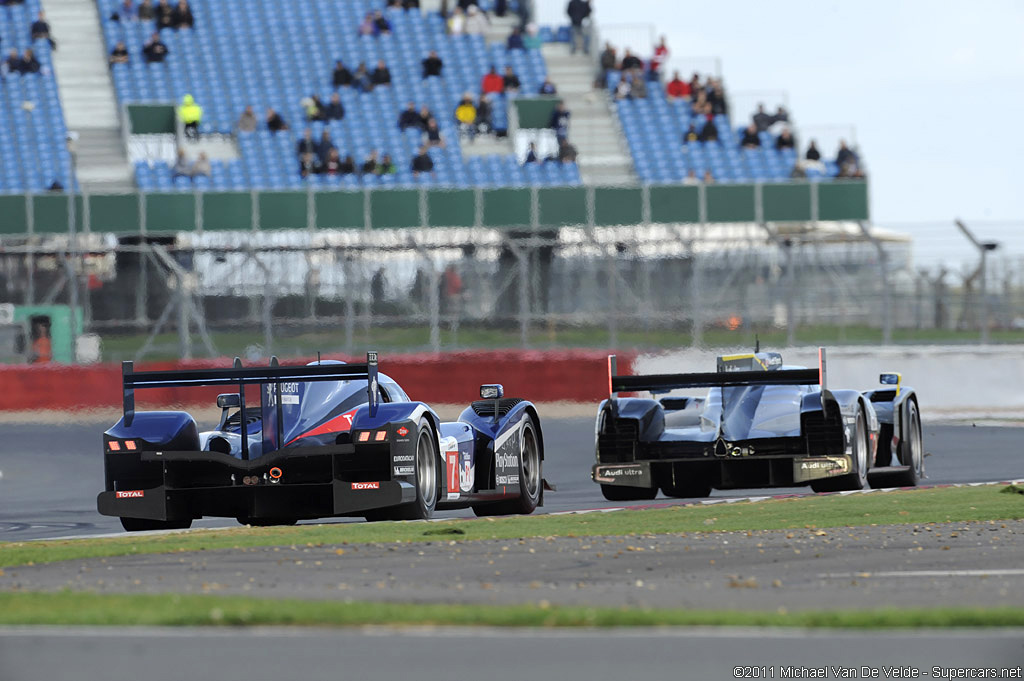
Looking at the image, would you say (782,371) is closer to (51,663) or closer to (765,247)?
(51,663)

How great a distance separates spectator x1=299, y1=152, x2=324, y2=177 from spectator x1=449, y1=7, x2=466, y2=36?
6162mm

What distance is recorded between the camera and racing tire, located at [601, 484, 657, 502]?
13.7m

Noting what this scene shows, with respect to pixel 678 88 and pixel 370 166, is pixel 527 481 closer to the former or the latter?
pixel 370 166

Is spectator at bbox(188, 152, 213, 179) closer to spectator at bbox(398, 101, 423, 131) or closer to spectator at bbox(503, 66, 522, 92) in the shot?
spectator at bbox(398, 101, 423, 131)

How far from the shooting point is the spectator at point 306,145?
34000mm

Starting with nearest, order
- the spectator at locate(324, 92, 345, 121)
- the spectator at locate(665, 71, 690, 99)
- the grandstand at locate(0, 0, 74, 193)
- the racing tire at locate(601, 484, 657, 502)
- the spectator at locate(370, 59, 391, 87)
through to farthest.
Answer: the racing tire at locate(601, 484, 657, 502)
the grandstand at locate(0, 0, 74, 193)
the spectator at locate(324, 92, 345, 121)
the spectator at locate(370, 59, 391, 87)
the spectator at locate(665, 71, 690, 99)

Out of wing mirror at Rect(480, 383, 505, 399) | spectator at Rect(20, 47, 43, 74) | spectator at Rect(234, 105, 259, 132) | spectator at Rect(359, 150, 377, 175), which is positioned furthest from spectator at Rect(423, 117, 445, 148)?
wing mirror at Rect(480, 383, 505, 399)

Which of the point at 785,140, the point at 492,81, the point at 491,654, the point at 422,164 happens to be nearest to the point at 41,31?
the point at 422,164

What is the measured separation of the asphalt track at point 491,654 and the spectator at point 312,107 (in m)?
29.9

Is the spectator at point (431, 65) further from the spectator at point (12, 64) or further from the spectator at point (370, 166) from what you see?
the spectator at point (12, 64)

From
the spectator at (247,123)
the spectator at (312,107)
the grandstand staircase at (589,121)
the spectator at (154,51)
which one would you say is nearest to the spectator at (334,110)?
the spectator at (312,107)

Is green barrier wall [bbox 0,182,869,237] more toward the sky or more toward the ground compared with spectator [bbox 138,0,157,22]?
more toward the ground

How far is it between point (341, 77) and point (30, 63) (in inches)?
248

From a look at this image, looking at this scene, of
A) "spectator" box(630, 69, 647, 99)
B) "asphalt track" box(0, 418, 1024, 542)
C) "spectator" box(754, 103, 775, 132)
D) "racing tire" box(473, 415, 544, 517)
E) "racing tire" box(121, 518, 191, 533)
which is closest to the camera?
"racing tire" box(121, 518, 191, 533)
